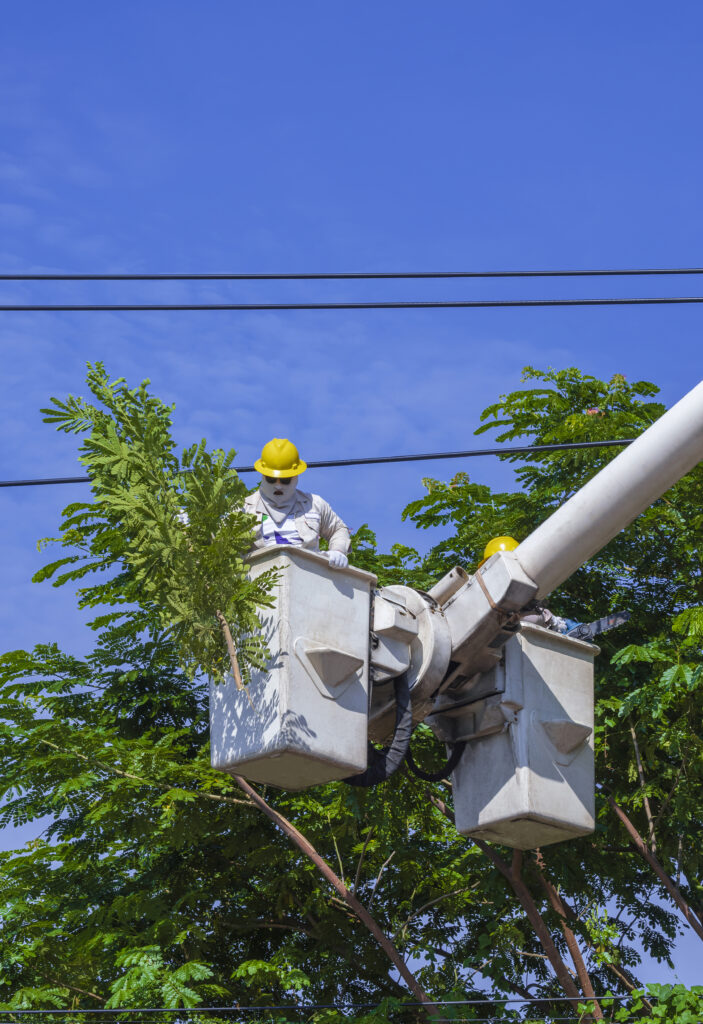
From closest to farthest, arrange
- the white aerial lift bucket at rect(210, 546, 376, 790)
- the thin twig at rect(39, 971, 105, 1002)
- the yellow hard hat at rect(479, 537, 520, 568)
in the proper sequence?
→ the white aerial lift bucket at rect(210, 546, 376, 790), the yellow hard hat at rect(479, 537, 520, 568), the thin twig at rect(39, 971, 105, 1002)

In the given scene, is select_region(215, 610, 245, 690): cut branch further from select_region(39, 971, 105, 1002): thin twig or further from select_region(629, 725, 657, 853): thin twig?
select_region(39, 971, 105, 1002): thin twig

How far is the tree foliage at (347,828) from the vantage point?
1327 cm

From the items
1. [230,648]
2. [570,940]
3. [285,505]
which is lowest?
[570,940]

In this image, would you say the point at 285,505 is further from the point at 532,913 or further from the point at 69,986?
the point at 69,986

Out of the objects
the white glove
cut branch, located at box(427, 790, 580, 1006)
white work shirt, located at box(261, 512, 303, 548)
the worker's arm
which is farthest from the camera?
cut branch, located at box(427, 790, 580, 1006)

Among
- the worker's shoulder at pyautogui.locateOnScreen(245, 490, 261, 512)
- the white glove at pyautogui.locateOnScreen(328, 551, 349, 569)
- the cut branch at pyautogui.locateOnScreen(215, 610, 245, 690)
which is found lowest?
the cut branch at pyautogui.locateOnScreen(215, 610, 245, 690)

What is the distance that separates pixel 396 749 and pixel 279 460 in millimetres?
1964

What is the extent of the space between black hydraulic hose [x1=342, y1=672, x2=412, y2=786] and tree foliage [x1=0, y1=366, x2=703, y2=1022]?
169 inches

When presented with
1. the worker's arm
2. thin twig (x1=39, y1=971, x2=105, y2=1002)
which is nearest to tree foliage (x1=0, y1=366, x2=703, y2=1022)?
thin twig (x1=39, y1=971, x2=105, y2=1002)

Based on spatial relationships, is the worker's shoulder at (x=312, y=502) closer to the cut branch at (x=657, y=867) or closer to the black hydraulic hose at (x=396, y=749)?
the black hydraulic hose at (x=396, y=749)

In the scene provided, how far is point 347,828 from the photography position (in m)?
14.1

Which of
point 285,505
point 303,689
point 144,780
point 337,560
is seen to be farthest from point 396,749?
point 144,780

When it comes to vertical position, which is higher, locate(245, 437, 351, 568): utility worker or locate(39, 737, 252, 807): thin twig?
locate(39, 737, 252, 807): thin twig

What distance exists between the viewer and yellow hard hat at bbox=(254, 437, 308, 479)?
28.2 feet
